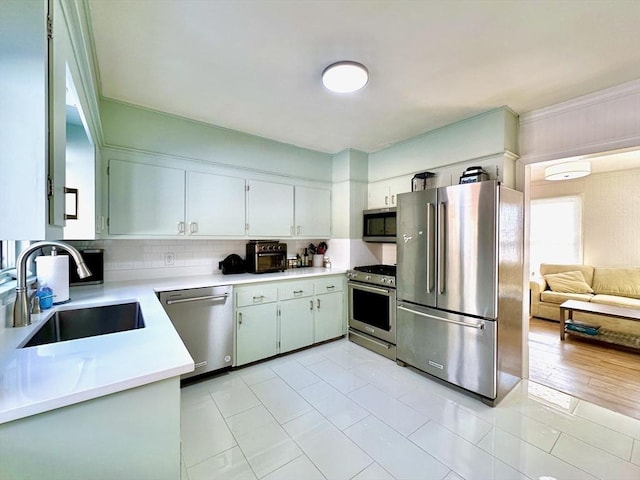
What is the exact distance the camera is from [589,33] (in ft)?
5.27

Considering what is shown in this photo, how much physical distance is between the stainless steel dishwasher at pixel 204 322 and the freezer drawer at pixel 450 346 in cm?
174

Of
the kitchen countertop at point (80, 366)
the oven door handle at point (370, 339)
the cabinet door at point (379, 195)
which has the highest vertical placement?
the cabinet door at point (379, 195)

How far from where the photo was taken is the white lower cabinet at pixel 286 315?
→ 2.81m

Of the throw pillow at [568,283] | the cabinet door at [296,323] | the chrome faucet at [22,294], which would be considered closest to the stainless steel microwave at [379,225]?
the cabinet door at [296,323]

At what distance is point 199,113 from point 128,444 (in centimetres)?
262

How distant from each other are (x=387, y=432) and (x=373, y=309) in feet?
4.69

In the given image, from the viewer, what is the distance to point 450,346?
97.2 inches

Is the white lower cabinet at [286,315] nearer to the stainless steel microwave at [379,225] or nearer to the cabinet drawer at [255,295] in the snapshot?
the cabinet drawer at [255,295]

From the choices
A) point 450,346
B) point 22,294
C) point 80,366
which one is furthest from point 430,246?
point 22,294

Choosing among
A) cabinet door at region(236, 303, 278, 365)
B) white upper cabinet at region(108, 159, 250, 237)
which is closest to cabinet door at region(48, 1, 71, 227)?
white upper cabinet at region(108, 159, 250, 237)

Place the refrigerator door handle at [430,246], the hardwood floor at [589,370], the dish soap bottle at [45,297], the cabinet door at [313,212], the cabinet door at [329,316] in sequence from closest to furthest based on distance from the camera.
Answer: the dish soap bottle at [45,297], the hardwood floor at [589,370], the refrigerator door handle at [430,246], the cabinet door at [329,316], the cabinet door at [313,212]

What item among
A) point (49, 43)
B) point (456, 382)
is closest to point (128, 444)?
point (49, 43)

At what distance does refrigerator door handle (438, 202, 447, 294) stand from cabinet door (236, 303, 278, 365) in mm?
1676

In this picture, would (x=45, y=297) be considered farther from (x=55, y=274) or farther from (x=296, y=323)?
(x=296, y=323)
